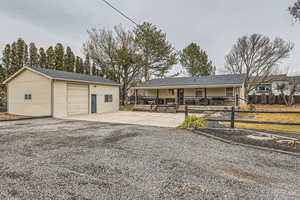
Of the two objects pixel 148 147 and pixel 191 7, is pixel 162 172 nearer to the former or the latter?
pixel 148 147

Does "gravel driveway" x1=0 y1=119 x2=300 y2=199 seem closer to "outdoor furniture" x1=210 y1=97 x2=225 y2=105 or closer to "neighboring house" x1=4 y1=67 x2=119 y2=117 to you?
Result: "neighboring house" x1=4 y1=67 x2=119 y2=117

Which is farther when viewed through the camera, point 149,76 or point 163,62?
point 149,76

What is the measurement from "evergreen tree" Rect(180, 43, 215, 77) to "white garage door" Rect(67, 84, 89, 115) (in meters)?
20.4

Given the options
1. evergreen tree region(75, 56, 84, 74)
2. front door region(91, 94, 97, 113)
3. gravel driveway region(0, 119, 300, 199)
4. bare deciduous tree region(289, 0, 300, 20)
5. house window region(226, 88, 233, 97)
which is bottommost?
gravel driveway region(0, 119, 300, 199)

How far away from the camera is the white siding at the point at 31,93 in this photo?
12.3 m

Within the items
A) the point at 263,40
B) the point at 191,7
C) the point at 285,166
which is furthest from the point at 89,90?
the point at 263,40

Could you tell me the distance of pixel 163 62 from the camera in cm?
2367

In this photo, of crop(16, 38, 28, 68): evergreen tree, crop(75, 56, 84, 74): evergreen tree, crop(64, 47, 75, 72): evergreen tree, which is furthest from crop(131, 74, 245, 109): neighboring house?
crop(16, 38, 28, 68): evergreen tree

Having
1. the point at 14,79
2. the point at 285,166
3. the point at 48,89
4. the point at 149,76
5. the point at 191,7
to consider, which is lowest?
the point at 285,166

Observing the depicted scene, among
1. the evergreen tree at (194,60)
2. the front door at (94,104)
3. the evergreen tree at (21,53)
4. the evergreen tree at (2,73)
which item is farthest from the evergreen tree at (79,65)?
the evergreen tree at (194,60)

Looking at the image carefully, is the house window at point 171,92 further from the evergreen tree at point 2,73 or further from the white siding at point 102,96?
the evergreen tree at point 2,73

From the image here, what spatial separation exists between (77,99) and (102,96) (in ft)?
10.3

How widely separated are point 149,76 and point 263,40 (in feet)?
54.6

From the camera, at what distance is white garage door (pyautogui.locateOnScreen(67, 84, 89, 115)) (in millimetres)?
13326
